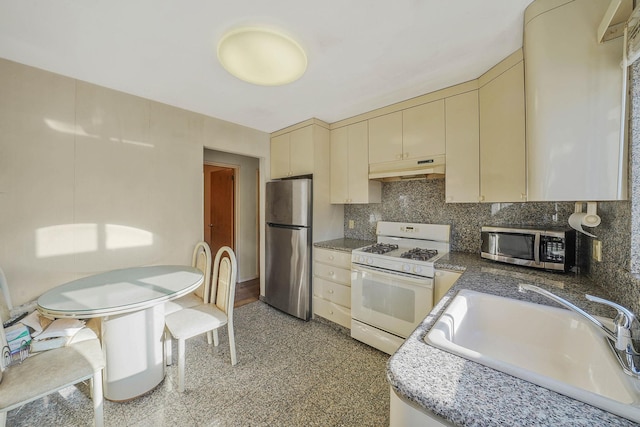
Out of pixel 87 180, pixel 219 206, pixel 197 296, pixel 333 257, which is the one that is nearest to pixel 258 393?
pixel 197 296

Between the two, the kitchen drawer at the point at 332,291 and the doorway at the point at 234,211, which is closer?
the kitchen drawer at the point at 332,291

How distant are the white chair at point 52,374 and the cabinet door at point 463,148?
2737mm

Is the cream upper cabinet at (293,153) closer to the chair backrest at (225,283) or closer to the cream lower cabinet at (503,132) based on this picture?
the chair backrest at (225,283)

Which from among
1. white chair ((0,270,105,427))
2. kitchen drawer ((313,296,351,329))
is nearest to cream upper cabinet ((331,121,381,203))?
kitchen drawer ((313,296,351,329))

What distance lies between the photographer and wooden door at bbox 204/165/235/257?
4.20 m

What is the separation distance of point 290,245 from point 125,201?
5.47 feet

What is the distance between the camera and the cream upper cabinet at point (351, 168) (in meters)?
2.67

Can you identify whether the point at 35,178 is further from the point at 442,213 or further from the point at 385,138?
the point at 442,213

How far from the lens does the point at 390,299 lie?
2.10 m

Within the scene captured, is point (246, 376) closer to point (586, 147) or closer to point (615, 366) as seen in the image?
point (615, 366)

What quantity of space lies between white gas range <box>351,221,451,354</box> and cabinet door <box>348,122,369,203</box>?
→ 60 centimetres

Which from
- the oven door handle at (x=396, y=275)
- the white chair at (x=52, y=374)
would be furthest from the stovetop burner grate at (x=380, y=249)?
the white chair at (x=52, y=374)

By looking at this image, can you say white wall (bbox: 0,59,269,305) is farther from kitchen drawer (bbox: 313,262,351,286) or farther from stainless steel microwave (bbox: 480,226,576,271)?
stainless steel microwave (bbox: 480,226,576,271)

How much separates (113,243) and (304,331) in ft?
6.61
